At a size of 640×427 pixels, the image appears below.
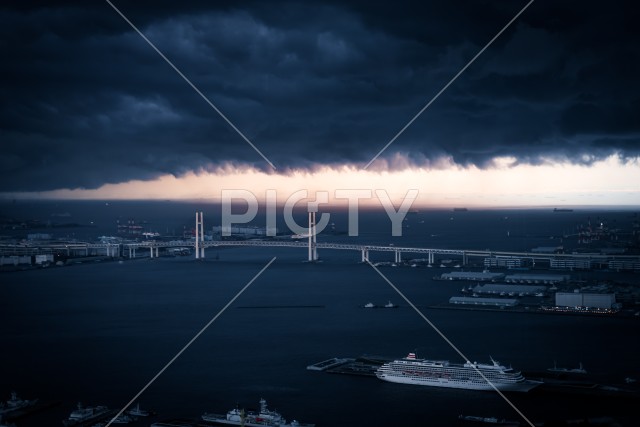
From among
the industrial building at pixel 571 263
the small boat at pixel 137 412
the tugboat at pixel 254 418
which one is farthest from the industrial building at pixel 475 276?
the small boat at pixel 137 412

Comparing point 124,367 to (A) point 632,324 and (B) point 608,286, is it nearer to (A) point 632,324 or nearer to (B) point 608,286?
(A) point 632,324

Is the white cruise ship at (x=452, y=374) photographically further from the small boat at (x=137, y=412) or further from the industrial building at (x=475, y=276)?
the industrial building at (x=475, y=276)

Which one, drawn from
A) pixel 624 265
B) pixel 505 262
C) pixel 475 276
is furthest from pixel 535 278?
pixel 505 262

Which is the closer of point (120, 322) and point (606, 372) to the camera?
point (606, 372)

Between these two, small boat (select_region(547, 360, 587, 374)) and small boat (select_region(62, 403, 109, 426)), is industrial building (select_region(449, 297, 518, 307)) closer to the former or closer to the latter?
small boat (select_region(547, 360, 587, 374))

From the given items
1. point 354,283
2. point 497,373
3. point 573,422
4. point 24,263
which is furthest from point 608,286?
point 24,263

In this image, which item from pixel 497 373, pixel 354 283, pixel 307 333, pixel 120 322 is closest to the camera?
pixel 497 373

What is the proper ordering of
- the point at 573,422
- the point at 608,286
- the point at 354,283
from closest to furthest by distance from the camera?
the point at 573,422
the point at 608,286
the point at 354,283
